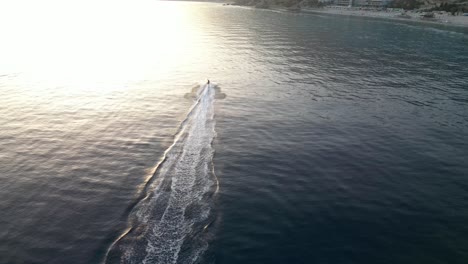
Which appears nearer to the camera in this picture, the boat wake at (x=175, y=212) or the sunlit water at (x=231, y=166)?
the boat wake at (x=175, y=212)

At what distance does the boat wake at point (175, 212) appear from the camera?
20578 millimetres

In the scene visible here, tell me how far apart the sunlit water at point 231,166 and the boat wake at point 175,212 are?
0.12 m

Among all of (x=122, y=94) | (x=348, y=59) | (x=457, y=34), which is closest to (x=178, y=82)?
(x=122, y=94)

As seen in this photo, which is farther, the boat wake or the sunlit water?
the sunlit water

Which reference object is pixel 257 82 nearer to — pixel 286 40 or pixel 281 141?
pixel 281 141

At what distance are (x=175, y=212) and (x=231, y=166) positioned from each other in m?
9.42

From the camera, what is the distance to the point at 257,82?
6556 centimetres

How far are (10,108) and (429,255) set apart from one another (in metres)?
51.6

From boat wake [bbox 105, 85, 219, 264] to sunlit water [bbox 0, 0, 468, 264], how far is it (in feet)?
0.38

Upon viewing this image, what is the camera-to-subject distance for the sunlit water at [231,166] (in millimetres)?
22000

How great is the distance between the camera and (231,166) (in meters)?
32.5

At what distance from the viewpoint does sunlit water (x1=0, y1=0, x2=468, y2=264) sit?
72.2 ft

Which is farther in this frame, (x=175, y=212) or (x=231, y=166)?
(x=231, y=166)

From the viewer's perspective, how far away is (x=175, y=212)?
80.0ft
